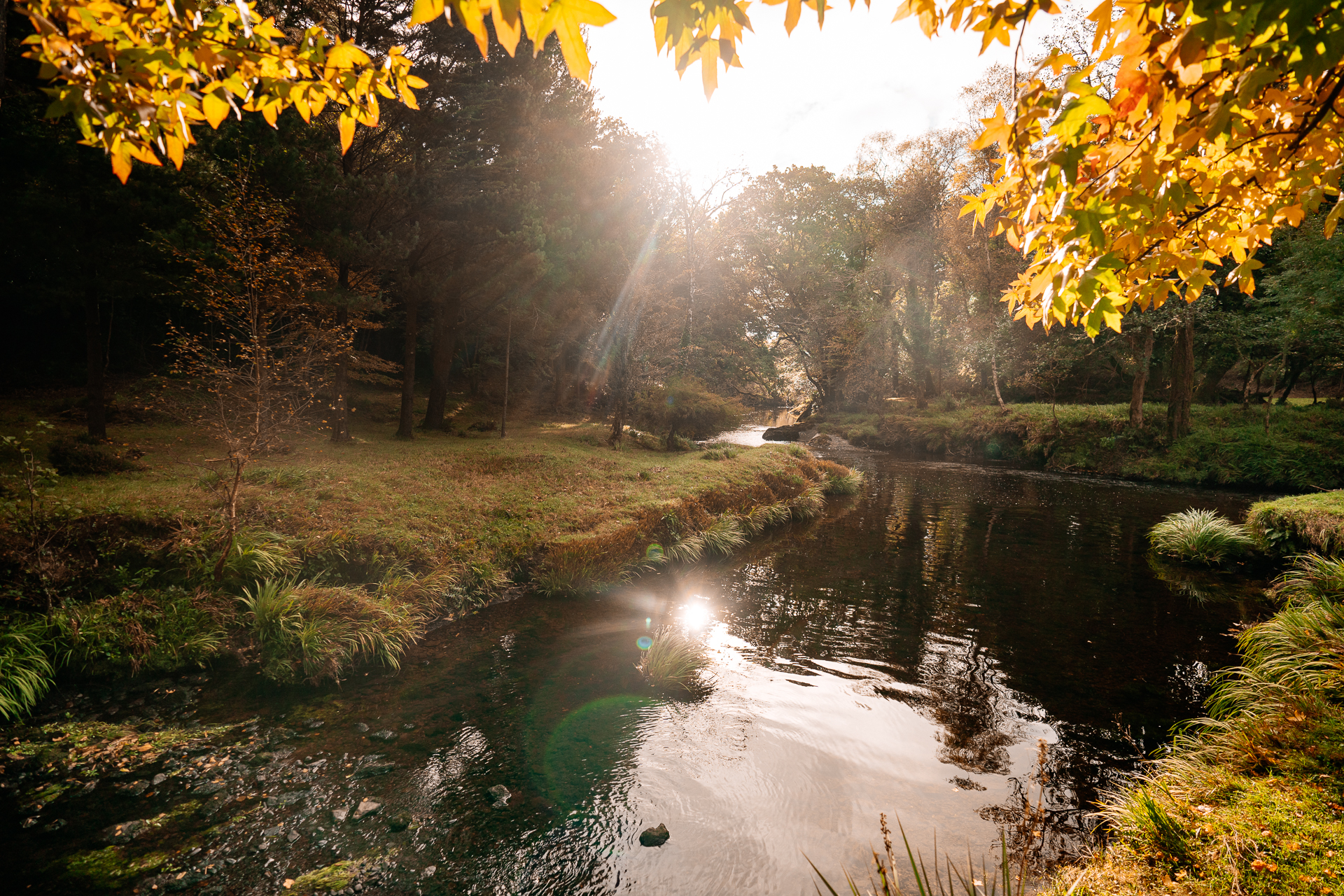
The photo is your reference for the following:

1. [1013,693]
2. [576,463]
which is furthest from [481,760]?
[576,463]

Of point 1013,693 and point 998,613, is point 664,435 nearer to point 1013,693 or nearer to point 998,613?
point 998,613

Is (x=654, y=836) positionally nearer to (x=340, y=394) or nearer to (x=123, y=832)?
(x=123, y=832)

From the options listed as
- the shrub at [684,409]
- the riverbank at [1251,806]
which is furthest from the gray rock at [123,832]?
the shrub at [684,409]

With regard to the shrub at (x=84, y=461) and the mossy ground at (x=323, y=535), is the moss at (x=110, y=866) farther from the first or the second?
the shrub at (x=84, y=461)

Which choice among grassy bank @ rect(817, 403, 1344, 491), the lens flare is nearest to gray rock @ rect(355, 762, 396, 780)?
the lens flare

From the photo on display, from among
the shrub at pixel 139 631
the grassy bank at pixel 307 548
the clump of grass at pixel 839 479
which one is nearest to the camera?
the shrub at pixel 139 631

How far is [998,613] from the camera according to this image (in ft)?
26.1

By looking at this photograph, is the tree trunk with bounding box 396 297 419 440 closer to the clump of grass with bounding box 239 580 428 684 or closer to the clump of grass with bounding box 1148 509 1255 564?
the clump of grass with bounding box 239 580 428 684

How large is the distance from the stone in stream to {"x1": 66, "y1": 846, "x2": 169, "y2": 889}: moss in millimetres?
2938

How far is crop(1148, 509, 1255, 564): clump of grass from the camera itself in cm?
970

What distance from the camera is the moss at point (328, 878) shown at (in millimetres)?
3213

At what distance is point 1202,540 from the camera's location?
32.7 feet

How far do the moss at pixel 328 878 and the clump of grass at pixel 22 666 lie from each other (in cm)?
336

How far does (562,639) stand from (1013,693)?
517 centimetres
